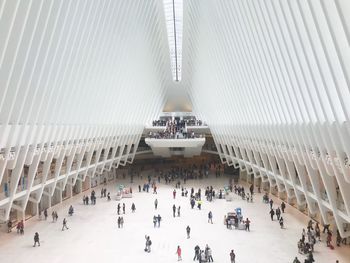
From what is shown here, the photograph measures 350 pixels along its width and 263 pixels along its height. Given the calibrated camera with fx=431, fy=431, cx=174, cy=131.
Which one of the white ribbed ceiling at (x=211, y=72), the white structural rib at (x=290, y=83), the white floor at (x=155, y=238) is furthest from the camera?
the white floor at (x=155, y=238)

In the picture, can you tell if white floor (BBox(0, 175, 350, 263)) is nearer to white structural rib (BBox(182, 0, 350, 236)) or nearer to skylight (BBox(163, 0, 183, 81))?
white structural rib (BBox(182, 0, 350, 236))

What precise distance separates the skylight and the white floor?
46.3 feet

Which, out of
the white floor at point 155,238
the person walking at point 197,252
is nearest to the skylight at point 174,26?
the white floor at point 155,238

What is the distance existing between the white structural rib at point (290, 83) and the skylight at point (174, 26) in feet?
2.89

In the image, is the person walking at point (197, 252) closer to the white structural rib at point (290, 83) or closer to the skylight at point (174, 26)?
the white structural rib at point (290, 83)

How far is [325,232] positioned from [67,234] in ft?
42.0

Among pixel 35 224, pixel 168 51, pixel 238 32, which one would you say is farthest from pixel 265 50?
pixel 168 51

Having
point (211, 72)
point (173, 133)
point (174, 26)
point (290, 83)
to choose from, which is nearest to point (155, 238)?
point (290, 83)

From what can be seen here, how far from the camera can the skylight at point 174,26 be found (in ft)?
101

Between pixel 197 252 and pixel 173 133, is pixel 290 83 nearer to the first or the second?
pixel 197 252

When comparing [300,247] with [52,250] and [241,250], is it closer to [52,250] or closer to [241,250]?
[241,250]

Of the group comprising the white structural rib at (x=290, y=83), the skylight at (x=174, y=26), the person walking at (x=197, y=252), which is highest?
the skylight at (x=174, y=26)

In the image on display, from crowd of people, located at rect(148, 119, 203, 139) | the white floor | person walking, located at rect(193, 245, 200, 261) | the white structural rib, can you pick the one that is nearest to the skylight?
the white structural rib

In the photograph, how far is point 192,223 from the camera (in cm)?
2402
